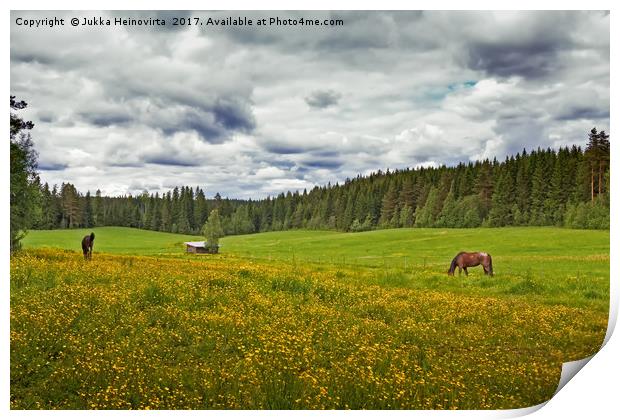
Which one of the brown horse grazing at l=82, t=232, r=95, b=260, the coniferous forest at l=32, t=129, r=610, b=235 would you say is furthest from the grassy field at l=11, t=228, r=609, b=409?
the coniferous forest at l=32, t=129, r=610, b=235

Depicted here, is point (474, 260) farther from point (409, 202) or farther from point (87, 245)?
point (87, 245)

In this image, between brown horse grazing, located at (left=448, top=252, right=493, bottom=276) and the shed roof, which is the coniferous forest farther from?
brown horse grazing, located at (left=448, top=252, right=493, bottom=276)

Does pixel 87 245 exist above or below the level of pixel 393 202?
below

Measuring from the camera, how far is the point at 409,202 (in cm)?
999

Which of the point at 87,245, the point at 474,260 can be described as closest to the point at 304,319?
the point at 474,260

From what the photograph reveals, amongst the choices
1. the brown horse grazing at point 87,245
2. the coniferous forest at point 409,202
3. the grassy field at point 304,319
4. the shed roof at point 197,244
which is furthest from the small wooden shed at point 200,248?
the brown horse grazing at point 87,245

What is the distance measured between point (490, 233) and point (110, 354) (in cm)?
738

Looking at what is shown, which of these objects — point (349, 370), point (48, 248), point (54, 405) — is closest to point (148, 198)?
point (48, 248)

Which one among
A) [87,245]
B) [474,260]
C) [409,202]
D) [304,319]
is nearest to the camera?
[304,319]

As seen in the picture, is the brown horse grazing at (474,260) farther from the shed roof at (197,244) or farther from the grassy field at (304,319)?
the shed roof at (197,244)

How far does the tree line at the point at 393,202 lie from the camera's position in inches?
328

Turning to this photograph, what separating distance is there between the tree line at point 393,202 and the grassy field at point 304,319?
0.31 m

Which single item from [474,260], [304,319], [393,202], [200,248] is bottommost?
[304,319]

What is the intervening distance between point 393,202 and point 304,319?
3566 millimetres
